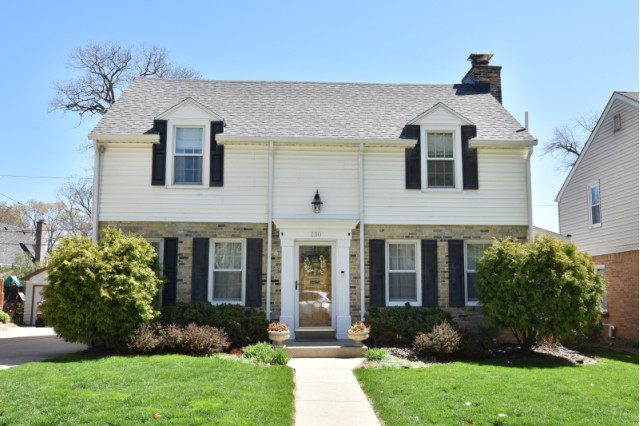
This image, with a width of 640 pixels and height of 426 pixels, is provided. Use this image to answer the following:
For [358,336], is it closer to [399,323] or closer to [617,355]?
[399,323]

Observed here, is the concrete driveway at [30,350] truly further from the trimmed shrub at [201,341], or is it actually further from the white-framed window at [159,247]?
the trimmed shrub at [201,341]

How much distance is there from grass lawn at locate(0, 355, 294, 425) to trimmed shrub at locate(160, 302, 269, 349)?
195cm

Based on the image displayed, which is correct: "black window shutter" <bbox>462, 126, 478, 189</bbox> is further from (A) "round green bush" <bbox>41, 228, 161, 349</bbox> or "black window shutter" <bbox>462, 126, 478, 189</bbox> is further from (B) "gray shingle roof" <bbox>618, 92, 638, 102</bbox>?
(A) "round green bush" <bbox>41, 228, 161, 349</bbox>

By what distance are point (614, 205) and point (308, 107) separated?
1049cm

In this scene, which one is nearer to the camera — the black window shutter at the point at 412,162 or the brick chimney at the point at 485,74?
the black window shutter at the point at 412,162

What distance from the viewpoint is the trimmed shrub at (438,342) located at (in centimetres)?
1053

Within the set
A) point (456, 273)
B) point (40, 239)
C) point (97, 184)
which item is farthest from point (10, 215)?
point (456, 273)

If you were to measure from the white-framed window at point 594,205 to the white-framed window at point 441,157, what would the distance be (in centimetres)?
753

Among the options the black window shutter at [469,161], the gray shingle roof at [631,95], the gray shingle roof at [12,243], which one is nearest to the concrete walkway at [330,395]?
the black window shutter at [469,161]

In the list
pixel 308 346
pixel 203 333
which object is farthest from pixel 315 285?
pixel 203 333

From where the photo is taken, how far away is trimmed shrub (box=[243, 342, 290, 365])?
9.89 metres

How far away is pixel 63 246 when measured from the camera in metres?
10.9

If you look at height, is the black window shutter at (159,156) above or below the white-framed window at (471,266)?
above

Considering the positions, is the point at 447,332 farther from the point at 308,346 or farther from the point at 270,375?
the point at 270,375
